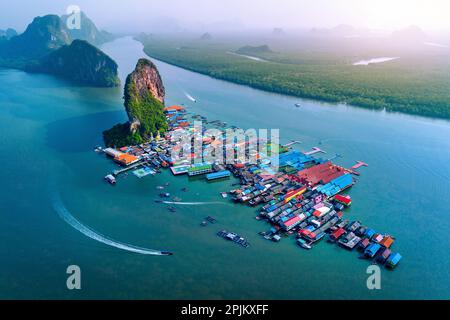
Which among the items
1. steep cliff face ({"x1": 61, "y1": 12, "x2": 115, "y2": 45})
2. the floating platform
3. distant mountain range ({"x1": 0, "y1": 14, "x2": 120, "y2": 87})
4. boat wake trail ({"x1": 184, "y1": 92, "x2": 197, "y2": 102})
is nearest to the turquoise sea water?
the floating platform

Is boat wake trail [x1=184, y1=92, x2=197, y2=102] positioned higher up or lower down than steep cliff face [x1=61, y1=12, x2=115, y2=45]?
lower down

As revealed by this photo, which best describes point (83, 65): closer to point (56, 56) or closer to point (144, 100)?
point (56, 56)

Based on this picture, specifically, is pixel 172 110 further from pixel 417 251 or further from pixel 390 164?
pixel 417 251

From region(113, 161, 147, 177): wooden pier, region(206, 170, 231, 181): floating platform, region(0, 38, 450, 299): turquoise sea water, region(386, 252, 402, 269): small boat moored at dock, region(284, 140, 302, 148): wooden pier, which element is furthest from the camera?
region(284, 140, 302, 148): wooden pier

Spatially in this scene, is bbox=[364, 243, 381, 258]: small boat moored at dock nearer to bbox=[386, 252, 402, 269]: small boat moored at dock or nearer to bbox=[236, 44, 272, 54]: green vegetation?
bbox=[386, 252, 402, 269]: small boat moored at dock

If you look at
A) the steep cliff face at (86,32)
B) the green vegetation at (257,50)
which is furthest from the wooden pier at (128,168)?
the steep cliff face at (86,32)

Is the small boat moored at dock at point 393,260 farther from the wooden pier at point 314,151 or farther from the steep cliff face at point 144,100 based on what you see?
the steep cliff face at point 144,100

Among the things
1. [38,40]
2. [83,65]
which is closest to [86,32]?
[38,40]
